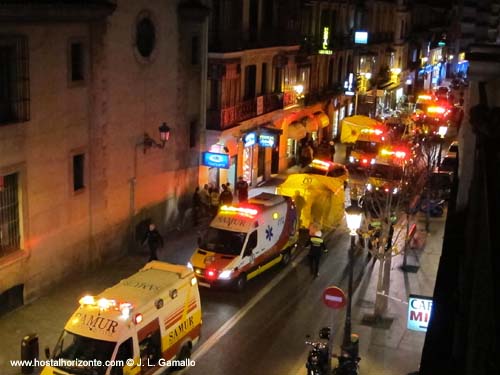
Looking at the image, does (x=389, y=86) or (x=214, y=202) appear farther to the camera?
(x=389, y=86)

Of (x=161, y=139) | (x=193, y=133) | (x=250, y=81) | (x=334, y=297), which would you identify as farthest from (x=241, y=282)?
(x=250, y=81)

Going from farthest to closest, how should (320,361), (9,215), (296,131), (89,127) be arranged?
(296,131)
(89,127)
(9,215)
(320,361)

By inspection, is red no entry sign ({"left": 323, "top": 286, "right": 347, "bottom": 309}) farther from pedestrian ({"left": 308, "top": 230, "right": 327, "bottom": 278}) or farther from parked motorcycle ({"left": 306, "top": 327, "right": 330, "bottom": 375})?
pedestrian ({"left": 308, "top": 230, "right": 327, "bottom": 278})

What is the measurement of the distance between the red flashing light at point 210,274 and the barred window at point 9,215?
18.3 ft

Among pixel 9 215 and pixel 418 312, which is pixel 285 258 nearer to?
pixel 9 215

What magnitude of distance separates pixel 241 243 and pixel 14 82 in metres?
8.24

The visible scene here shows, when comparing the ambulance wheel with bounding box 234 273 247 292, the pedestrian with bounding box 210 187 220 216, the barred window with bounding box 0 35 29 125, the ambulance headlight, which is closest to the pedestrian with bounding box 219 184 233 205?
the pedestrian with bounding box 210 187 220 216

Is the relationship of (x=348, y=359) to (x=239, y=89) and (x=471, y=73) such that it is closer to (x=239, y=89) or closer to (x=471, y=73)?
(x=471, y=73)

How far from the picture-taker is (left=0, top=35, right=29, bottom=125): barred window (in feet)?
62.7

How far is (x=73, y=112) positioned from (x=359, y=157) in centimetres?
2283

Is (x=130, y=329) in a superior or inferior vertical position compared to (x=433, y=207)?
superior

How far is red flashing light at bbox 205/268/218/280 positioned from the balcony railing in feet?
32.6

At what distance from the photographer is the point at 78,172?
22609 mm

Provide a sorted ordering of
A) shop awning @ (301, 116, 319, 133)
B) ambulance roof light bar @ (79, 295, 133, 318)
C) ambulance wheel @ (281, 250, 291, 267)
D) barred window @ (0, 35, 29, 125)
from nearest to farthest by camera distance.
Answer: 1. ambulance roof light bar @ (79, 295, 133, 318)
2. barred window @ (0, 35, 29, 125)
3. ambulance wheel @ (281, 250, 291, 267)
4. shop awning @ (301, 116, 319, 133)
